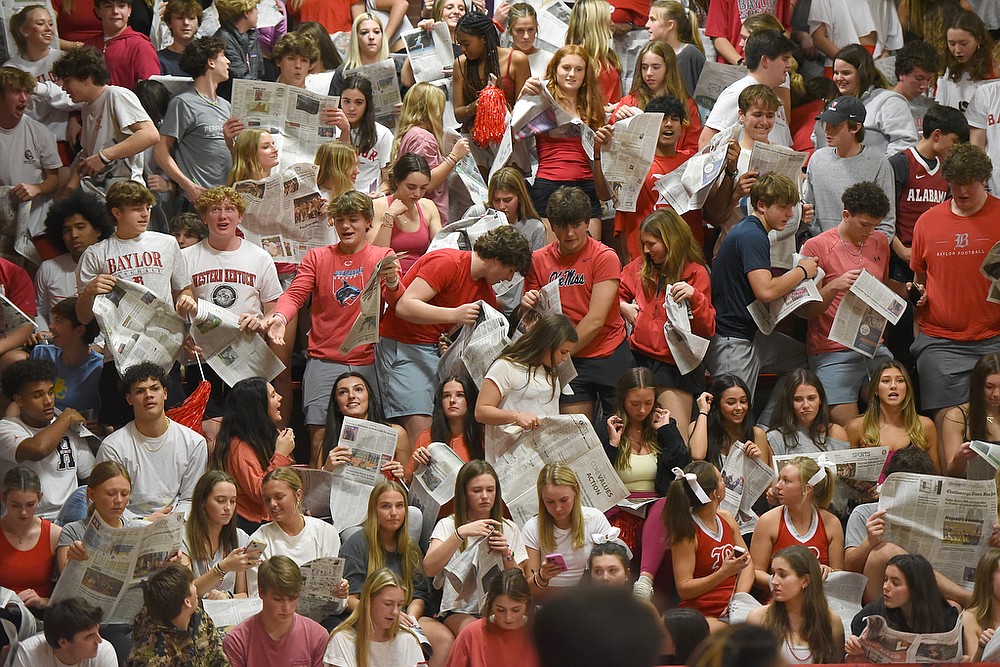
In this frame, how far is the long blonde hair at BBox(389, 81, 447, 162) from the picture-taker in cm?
Answer: 867

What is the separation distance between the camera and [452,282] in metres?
7.17

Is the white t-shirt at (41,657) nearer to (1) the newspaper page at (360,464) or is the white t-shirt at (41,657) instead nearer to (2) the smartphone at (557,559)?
(1) the newspaper page at (360,464)

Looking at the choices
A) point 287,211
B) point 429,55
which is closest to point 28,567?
point 287,211

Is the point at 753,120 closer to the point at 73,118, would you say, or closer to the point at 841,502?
the point at 841,502

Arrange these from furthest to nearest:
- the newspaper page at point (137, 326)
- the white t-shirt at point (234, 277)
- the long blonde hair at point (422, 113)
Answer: the long blonde hair at point (422, 113) → the white t-shirt at point (234, 277) → the newspaper page at point (137, 326)

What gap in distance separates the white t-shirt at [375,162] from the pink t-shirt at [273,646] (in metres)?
3.33

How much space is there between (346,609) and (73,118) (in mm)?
3938

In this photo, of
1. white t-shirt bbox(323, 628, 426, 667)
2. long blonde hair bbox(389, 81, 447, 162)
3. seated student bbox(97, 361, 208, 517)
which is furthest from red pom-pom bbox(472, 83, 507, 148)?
white t-shirt bbox(323, 628, 426, 667)

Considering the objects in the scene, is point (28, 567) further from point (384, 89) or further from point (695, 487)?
point (384, 89)

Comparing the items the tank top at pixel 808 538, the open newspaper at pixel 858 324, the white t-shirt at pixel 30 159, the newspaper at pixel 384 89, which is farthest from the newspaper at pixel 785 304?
the white t-shirt at pixel 30 159

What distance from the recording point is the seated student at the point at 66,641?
5617 millimetres

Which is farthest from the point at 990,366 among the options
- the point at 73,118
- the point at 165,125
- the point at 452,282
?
the point at 73,118

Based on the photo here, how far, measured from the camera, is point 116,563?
5938 mm

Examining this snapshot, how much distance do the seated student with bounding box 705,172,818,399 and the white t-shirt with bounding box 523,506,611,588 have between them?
128cm
